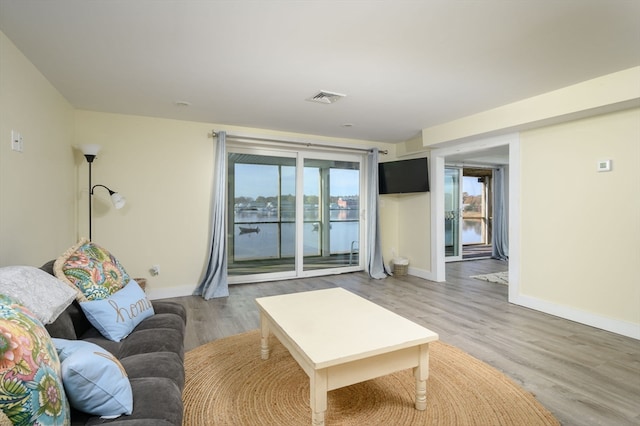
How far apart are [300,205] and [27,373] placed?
4406mm

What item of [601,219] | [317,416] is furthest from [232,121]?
[601,219]

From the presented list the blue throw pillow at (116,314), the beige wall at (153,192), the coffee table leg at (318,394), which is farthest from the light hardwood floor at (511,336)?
the coffee table leg at (318,394)

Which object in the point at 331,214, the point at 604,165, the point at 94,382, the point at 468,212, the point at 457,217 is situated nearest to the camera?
the point at 94,382

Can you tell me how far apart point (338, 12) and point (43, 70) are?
256 cm

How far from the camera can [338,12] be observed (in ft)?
6.24

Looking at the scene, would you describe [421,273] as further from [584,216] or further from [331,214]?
[584,216]

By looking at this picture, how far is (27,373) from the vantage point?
859 millimetres

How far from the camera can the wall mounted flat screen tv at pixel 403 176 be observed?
16.9ft

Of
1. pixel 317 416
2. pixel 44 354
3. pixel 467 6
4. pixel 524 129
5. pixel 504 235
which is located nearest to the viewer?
pixel 44 354

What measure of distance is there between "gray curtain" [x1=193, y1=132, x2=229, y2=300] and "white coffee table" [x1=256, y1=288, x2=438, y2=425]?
7.13 ft

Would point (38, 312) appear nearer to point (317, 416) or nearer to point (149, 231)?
point (317, 416)

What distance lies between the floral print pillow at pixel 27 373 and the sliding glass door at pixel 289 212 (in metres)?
3.81

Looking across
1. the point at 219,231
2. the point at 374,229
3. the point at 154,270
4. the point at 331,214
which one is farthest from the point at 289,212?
the point at 154,270

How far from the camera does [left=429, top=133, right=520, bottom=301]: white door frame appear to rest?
391 centimetres
